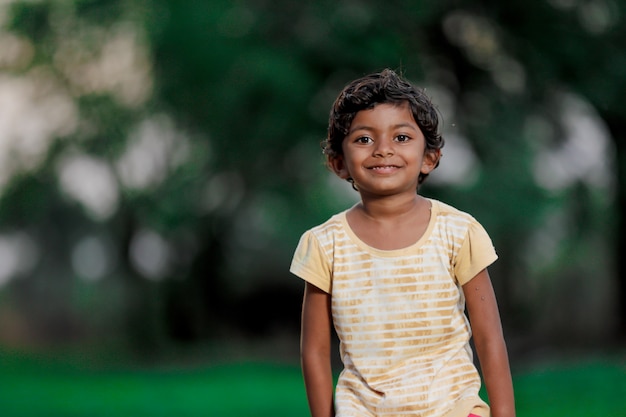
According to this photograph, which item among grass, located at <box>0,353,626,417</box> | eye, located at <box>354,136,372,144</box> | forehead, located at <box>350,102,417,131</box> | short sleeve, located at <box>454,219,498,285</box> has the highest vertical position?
forehead, located at <box>350,102,417,131</box>

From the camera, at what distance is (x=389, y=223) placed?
3293 mm

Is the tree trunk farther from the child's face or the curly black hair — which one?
the child's face

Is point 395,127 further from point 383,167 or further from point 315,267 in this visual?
point 315,267

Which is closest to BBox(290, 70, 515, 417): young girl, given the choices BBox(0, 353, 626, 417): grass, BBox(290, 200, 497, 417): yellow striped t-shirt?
BBox(290, 200, 497, 417): yellow striped t-shirt

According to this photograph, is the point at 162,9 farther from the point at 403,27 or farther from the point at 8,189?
the point at 8,189

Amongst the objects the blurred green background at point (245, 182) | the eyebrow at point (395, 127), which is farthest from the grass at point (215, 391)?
the eyebrow at point (395, 127)

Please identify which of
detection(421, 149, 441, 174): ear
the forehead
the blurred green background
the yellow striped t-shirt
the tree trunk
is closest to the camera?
the yellow striped t-shirt

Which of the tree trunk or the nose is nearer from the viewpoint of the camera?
the nose

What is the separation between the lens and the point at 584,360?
46.9 feet

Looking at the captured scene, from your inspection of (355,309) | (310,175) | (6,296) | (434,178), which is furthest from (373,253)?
→ (6,296)

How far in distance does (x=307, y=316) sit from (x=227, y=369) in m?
12.6

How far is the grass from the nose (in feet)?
20.8

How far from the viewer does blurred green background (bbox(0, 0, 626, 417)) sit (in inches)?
549

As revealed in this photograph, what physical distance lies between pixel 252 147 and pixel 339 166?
1186cm
